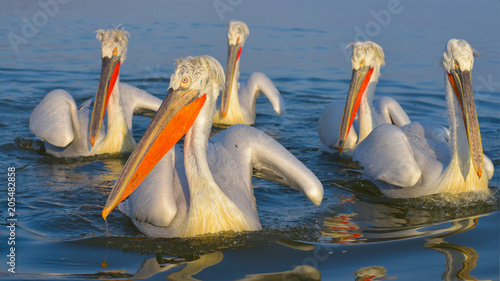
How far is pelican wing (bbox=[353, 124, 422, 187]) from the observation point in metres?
5.02

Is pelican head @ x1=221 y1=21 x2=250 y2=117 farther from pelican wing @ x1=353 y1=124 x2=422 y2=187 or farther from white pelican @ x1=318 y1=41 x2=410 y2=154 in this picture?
pelican wing @ x1=353 y1=124 x2=422 y2=187

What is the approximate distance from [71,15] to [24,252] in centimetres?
1126

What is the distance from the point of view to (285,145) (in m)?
6.95

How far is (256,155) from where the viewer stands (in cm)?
428

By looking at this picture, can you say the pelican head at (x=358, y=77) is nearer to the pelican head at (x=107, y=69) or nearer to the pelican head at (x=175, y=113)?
the pelican head at (x=107, y=69)

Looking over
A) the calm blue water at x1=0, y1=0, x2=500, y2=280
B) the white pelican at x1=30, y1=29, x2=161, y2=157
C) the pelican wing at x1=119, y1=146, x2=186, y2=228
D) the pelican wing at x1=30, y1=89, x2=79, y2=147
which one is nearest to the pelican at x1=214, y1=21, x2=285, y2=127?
the calm blue water at x1=0, y1=0, x2=500, y2=280

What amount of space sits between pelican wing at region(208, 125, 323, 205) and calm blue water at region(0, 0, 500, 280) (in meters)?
0.35

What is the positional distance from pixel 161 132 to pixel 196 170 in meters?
0.34

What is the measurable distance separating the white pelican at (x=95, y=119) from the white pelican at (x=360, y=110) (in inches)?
80.7

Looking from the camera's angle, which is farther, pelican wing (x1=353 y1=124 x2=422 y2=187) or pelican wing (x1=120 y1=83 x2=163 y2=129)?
pelican wing (x1=120 y1=83 x2=163 y2=129)

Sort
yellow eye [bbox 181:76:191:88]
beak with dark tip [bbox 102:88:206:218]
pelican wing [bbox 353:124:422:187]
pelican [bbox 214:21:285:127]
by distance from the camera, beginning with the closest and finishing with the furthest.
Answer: beak with dark tip [bbox 102:88:206:218], yellow eye [bbox 181:76:191:88], pelican wing [bbox 353:124:422:187], pelican [bbox 214:21:285:127]

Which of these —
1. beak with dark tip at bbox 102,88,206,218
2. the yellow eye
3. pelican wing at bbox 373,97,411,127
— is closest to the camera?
beak with dark tip at bbox 102,88,206,218

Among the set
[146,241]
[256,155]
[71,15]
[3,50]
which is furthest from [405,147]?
[71,15]

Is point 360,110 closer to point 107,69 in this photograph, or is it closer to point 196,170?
point 107,69
